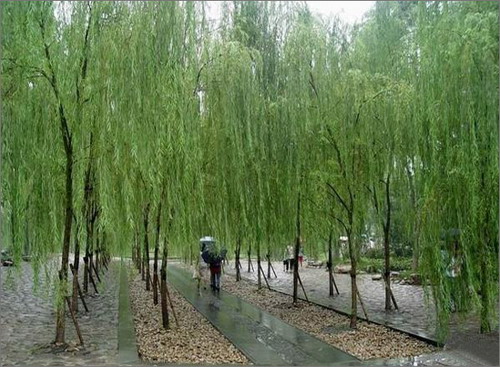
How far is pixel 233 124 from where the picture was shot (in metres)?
9.12

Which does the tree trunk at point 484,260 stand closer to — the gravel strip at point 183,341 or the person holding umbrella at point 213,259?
the gravel strip at point 183,341

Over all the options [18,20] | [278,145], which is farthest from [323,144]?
[18,20]

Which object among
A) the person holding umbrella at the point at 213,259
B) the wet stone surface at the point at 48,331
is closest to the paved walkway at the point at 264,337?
the person holding umbrella at the point at 213,259

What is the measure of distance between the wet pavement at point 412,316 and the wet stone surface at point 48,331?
4.47 meters

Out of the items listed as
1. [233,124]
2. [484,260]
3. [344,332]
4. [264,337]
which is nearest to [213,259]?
[264,337]

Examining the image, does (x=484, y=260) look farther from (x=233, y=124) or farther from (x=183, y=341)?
(x=183, y=341)

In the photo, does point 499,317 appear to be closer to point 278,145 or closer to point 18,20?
point 278,145

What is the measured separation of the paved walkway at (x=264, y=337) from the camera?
7.30 metres

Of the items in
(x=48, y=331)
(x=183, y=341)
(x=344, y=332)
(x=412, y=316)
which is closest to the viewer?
(x=183, y=341)

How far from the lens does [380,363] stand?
22.8 feet

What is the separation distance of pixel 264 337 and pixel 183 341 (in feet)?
4.79

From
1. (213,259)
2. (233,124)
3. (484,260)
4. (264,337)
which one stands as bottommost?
(264,337)

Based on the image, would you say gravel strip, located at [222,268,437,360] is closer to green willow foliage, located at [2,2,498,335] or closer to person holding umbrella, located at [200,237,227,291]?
green willow foliage, located at [2,2,498,335]

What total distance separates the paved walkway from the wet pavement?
3.83ft
